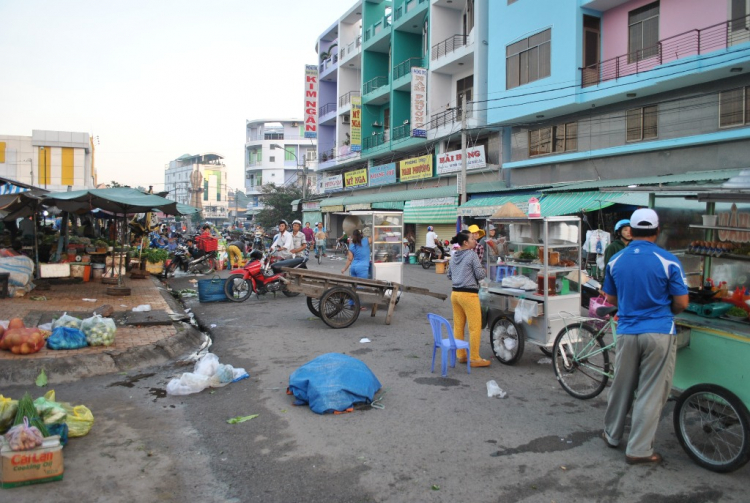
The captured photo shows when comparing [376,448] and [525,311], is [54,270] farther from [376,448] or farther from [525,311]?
[376,448]

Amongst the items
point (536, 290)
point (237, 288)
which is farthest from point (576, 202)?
point (536, 290)

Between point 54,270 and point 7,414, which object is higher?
point 54,270

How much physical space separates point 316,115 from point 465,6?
1937 cm

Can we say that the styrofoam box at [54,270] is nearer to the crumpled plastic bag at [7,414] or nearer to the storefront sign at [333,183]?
the crumpled plastic bag at [7,414]

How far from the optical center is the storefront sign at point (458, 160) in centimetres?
2373

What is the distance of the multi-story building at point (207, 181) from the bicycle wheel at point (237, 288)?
92.8 metres

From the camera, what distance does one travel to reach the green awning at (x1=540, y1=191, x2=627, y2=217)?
1583 centimetres

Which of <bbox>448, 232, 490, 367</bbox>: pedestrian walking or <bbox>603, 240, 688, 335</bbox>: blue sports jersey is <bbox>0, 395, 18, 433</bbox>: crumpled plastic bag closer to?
<bbox>448, 232, 490, 367</bbox>: pedestrian walking

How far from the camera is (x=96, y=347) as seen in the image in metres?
7.15

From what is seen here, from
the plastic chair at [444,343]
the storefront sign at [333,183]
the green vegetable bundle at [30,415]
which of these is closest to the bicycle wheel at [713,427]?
the plastic chair at [444,343]

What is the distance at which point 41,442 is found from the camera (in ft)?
12.2

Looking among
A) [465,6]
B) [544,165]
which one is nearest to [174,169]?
[465,6]

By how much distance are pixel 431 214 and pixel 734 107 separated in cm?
1445

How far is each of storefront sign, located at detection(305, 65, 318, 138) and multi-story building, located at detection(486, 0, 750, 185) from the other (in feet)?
78.8
